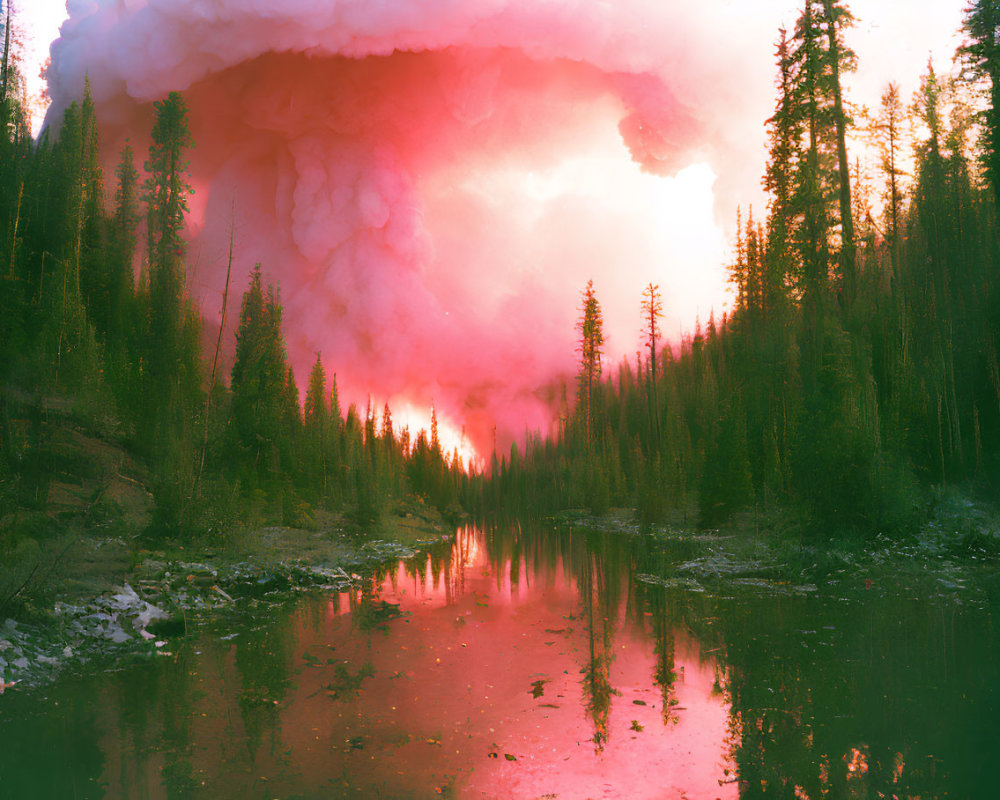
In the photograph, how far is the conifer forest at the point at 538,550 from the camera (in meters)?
6.73

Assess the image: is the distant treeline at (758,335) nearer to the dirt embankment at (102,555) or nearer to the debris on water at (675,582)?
the dirt embankment at (102,555)

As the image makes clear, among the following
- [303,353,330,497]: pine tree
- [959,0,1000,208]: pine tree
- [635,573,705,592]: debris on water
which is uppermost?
[959,0,1000,208]: pine tree

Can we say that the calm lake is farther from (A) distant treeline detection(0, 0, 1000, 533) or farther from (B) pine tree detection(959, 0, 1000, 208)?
(B) pine tree detection(959, 0, 1000, 208)

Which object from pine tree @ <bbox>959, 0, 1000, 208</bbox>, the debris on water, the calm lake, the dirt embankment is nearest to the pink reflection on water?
the calm lake

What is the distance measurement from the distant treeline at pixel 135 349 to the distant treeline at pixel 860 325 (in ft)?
69.8

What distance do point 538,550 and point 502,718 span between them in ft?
78.1

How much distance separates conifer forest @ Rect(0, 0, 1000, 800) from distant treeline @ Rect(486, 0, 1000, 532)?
159 millimetres

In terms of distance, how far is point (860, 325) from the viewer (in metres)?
24.7

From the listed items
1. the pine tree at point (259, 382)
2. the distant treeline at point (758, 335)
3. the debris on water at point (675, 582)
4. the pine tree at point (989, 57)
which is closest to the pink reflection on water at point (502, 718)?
the debris on water at point (675, 582)

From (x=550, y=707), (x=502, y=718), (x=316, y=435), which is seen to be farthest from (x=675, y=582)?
(x=316, y=435)

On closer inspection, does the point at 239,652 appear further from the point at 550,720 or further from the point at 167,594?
the point at 550,720

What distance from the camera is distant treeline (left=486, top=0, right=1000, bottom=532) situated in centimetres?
2045

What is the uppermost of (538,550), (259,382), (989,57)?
(989,57)

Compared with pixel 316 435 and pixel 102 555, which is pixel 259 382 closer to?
pixel 316 435
